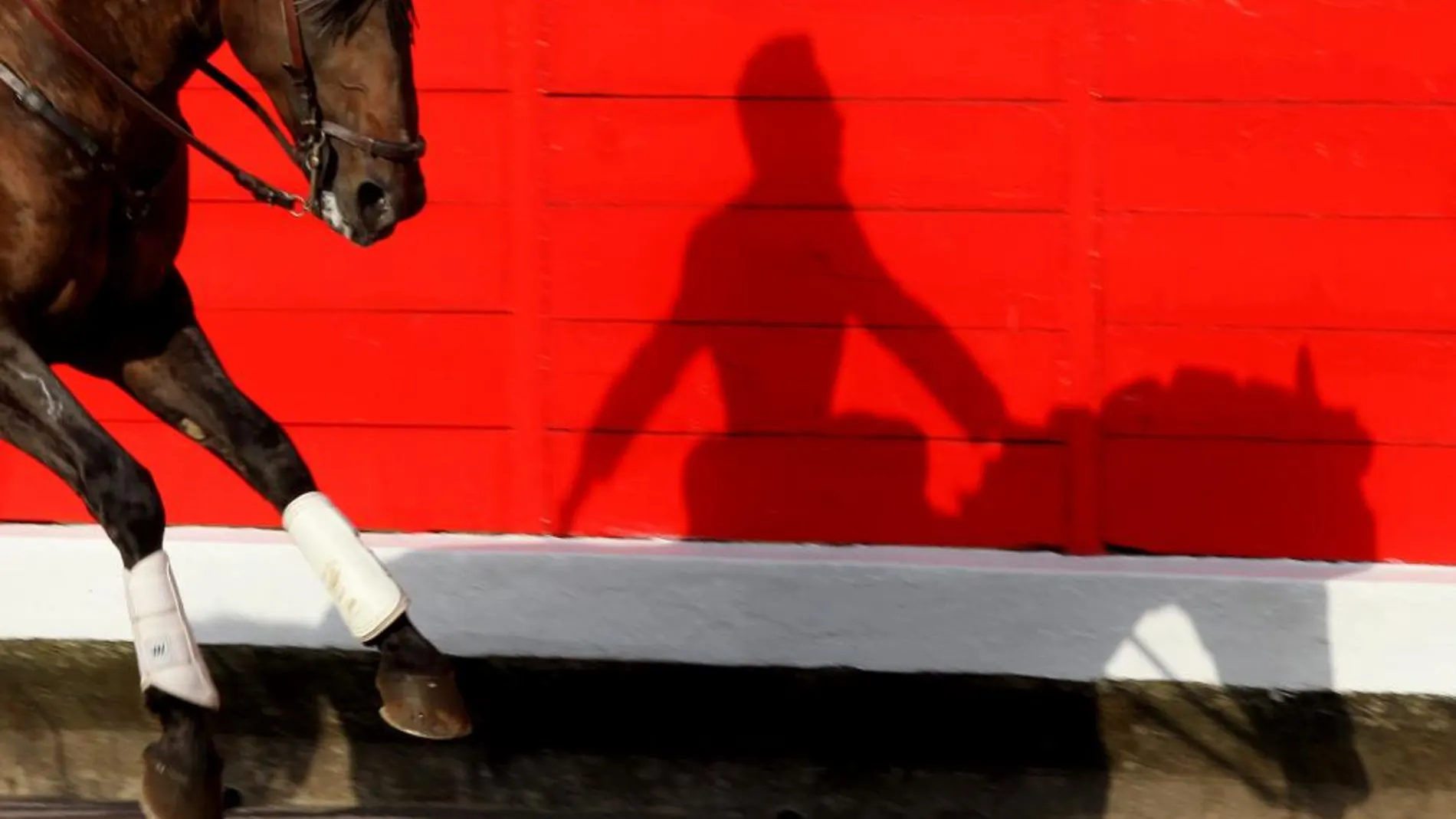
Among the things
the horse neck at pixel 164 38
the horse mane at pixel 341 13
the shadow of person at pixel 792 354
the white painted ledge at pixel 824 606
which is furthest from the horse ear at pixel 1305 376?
the horse neck at pixel 164 38

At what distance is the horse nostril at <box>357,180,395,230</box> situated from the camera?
3.84 m

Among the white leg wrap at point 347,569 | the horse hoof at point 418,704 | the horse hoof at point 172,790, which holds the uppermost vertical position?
the white leg wrap at point 347,569

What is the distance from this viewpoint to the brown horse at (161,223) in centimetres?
386

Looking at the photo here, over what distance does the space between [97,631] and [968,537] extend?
2.36 metres

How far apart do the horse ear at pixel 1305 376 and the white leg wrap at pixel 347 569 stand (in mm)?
2619

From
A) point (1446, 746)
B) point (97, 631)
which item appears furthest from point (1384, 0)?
point (97, 631)

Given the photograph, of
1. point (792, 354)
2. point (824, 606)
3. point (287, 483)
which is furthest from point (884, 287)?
point (287, 483)

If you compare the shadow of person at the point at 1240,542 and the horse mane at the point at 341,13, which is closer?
the horse mane at the point at 341,13

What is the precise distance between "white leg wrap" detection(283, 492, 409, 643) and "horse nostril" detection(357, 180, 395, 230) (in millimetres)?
632

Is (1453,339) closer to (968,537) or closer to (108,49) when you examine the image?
(968,537)

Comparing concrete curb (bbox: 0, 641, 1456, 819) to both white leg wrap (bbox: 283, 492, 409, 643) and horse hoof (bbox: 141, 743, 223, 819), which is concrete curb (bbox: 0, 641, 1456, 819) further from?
horse hoof (bbox: 141, 743, 223, 819)

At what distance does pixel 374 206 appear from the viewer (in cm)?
386

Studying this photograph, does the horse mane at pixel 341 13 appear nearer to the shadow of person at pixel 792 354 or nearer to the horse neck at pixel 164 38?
the horse neck at pixel 164 38

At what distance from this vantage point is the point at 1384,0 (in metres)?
5.53
